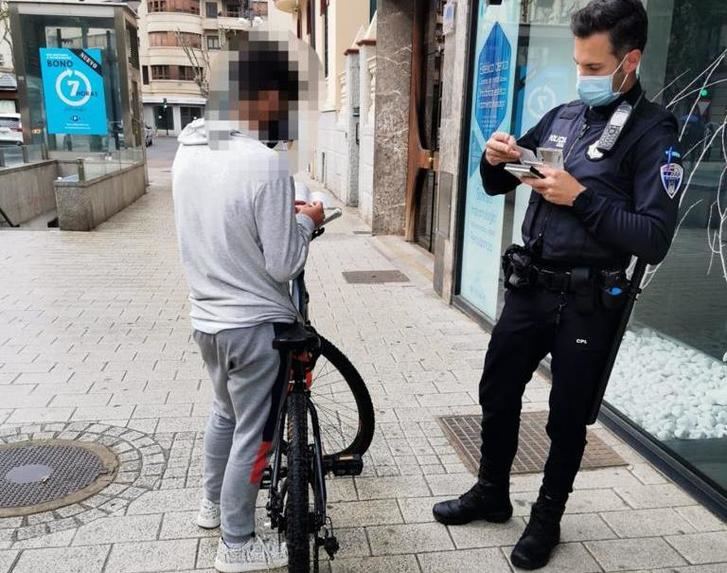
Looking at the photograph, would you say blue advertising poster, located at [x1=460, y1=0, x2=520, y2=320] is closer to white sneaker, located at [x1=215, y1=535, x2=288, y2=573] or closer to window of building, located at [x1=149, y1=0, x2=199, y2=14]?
white sneaker, located at [x1=215, y1=535, x2=288, y2=573]

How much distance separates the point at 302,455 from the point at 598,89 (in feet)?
5.40

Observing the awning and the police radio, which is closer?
the police radio

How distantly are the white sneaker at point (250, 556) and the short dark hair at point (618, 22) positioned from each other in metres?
2.24

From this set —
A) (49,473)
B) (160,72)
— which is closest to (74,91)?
(49,473)

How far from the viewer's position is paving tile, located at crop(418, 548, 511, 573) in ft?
8.71

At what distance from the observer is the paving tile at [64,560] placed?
2.62 metres

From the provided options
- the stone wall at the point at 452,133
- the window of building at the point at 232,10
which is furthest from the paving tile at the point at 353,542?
the window of building at the point at 232,10

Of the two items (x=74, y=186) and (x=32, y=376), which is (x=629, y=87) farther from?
(x=74, y=186)

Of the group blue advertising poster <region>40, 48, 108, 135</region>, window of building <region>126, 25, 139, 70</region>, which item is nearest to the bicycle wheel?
blue advertising poster <region>40, 48, 108, 135</region>

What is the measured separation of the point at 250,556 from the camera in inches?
100

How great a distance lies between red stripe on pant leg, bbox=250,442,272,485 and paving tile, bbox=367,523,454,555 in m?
0.67

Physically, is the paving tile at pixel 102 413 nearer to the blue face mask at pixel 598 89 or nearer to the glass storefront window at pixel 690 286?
the glass storefront window at pixel 690 286

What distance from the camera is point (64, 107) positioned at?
13.1 meters

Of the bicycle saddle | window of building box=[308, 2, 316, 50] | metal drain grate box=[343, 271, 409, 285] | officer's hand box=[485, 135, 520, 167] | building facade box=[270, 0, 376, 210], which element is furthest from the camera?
window of building box=[308, 2, 316, 50]
